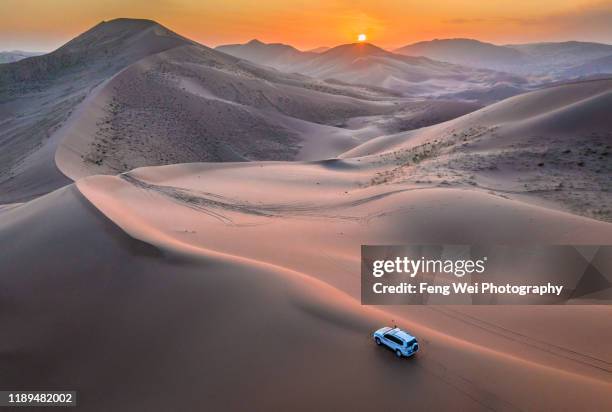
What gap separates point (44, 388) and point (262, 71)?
187 feet

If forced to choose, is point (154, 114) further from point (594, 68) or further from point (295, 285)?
point (594, 68)

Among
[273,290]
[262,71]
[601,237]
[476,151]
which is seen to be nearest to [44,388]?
[273,290]

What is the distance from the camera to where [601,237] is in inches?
328

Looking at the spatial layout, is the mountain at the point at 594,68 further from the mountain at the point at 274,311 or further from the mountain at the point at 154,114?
the mountain at the point at 274,311

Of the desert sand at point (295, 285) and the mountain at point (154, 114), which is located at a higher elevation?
the mountain at point (154, 114)

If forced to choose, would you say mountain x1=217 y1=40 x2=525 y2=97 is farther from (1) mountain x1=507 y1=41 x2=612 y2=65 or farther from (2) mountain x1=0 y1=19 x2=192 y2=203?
(1) mountain x1=507 y1=41 x2=612 y2=65

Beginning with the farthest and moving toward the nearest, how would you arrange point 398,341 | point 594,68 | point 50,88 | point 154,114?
1. point 594,68
2. point 50,88
3. point 154,114
4. point 398,341

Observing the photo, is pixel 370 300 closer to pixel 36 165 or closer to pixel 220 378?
pixel 220 378

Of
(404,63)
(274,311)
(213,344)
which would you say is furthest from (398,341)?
(404,63)

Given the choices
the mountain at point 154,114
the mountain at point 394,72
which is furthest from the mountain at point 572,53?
the mountain at point 154,114

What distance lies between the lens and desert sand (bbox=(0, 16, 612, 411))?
499cm

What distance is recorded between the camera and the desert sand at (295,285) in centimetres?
499

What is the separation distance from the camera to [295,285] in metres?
6.48

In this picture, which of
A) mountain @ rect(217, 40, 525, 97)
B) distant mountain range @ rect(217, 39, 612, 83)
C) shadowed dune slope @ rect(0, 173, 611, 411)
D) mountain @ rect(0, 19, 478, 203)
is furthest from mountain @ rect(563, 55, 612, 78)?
shadowed dune slope @ rect(0, 173, 611, 411)
